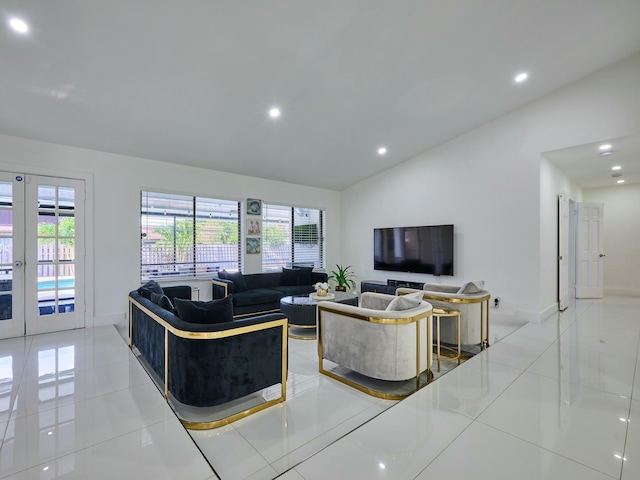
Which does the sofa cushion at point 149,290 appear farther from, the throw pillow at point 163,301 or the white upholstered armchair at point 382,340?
the white upholstered armchair at point 382,340

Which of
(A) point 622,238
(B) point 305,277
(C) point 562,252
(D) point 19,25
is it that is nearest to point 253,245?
(B) point 305,277

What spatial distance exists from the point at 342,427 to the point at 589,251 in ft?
25.3

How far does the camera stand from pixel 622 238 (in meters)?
7.82

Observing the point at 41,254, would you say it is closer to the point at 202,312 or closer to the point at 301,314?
the point at 202,312

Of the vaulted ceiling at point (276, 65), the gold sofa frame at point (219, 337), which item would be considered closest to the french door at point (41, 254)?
the vaulted ceiling at point (276, 65)

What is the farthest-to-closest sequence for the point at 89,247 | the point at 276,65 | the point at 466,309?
the point at 89,247
the point at 466,309
the point at 276,65

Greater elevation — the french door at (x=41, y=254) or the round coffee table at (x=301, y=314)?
the french door at (x=41, y=254)

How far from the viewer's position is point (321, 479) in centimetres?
173

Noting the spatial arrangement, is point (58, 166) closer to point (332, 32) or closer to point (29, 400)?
point (29, 400)

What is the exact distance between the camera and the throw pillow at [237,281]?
5.79 m

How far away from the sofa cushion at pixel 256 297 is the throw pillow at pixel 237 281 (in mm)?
133

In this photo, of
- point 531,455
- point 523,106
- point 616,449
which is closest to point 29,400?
point 531,455

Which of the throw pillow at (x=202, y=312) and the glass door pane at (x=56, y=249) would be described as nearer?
the throw pillow at (x=202, y=312)

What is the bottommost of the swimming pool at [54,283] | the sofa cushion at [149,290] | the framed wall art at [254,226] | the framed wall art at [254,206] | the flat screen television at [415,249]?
the swimming pool at [54,283]
